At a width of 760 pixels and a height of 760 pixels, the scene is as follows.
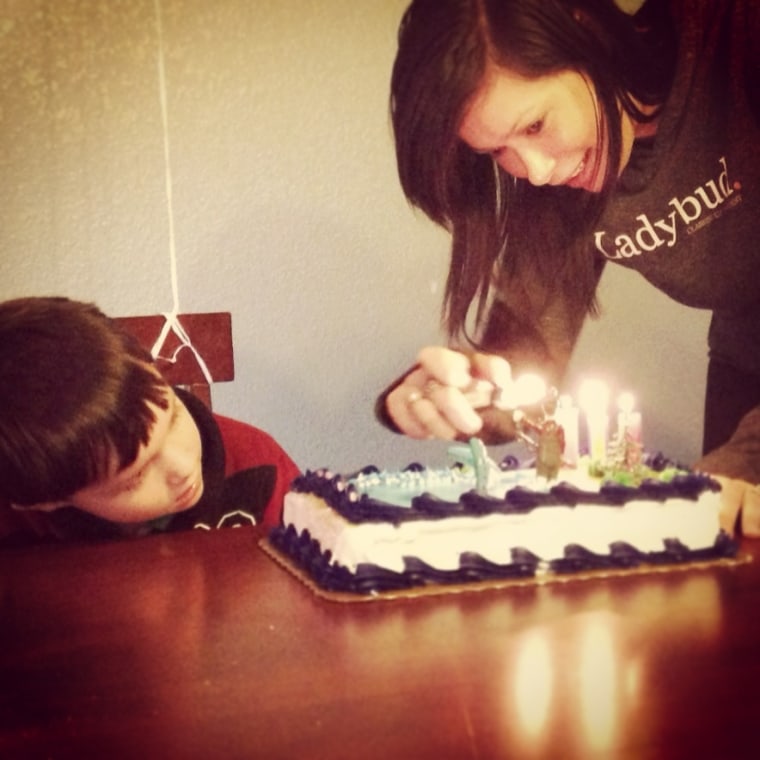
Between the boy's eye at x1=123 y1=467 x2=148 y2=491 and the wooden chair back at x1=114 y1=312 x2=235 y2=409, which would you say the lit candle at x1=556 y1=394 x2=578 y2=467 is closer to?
the wooden chair back at x1=114 y1=312 x2=235 y2=409

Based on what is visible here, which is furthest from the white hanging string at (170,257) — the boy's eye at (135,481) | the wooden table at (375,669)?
the wooden table at (375,669)

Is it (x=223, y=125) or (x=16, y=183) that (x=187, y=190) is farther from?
(x=16, y=183)

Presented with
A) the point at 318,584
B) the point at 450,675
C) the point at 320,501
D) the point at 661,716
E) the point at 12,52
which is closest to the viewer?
the point at 661,716

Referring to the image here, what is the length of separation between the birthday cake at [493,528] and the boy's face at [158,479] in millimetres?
344

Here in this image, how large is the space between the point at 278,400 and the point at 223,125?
1.67 feet

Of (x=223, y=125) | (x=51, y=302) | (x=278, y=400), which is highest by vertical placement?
(x=223, y=125)

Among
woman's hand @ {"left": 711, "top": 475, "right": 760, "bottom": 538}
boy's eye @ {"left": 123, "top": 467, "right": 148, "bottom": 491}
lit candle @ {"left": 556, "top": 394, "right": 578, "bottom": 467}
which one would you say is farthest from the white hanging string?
woman's hand @ {"left": 711, "top": 475, "right": 760, "bottom": 538}

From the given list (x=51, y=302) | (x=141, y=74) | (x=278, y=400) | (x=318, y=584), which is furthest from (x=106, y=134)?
(x=318, y=584)

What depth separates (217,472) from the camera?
171 centimetres

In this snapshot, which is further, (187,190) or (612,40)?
(612,40)

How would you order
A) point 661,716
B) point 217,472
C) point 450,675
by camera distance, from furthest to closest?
point 217,472, point 450,675, point 661,716

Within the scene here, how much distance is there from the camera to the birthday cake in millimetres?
1186

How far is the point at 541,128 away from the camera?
177cm

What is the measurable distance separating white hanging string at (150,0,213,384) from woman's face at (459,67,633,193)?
549mm
